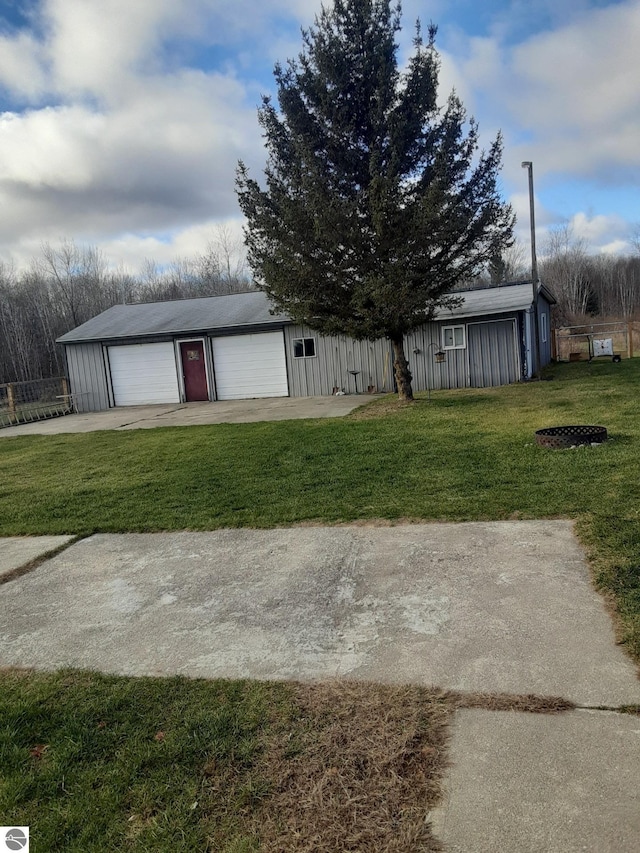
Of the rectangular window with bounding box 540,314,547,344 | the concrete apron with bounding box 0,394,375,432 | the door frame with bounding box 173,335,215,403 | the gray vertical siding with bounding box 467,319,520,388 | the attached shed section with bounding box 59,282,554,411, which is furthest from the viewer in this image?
the rectangular window with bounding box 540,314,547,344

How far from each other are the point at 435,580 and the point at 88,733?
203 centimetres

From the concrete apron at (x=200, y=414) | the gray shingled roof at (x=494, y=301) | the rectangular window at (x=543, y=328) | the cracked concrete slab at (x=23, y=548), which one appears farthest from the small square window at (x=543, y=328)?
the cracked concrete slab at (x=23, y=548)

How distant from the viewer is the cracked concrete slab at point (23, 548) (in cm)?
426

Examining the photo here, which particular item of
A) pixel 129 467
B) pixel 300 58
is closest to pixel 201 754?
pixel 129 467

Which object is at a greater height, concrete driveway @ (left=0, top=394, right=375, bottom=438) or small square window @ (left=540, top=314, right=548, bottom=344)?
small square window @ (left=540, top=314, right=548, bottom=344)

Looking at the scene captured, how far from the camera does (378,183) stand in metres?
10.0

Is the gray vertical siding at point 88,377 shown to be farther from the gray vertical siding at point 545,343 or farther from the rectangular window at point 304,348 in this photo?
the gray vertical siding at point 545,343

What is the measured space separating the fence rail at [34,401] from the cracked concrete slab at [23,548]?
1251cm

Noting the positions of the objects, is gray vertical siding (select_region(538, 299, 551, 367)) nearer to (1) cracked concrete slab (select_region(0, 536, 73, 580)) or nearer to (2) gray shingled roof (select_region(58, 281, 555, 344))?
(2) gray shingled roof (select_region(58, 281, 555, 344))

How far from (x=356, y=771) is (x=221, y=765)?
18.6 inches

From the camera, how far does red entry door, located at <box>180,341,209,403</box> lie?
60.6ft

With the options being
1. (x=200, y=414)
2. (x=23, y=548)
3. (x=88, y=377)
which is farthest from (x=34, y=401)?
(x=23, y=548)

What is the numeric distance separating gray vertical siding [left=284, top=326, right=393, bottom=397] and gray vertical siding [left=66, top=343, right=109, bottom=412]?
6772 millimetres

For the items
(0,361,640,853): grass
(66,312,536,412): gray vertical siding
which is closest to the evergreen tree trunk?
(66,312,536,412): gray vertical siding
